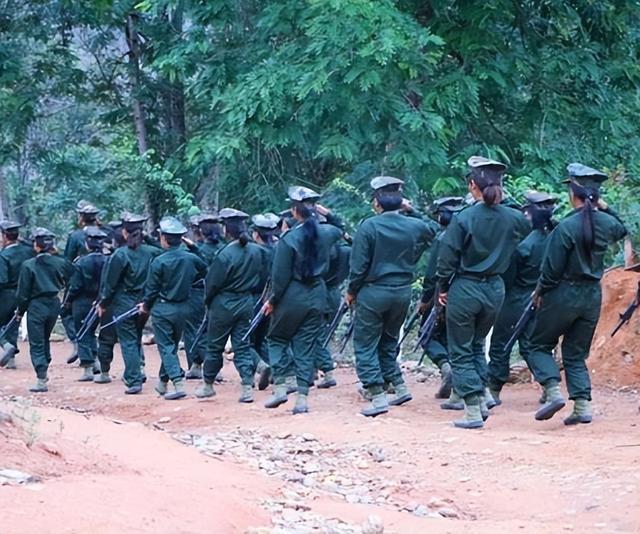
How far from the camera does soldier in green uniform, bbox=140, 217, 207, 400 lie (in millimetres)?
13086

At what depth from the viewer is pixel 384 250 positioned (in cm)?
1080

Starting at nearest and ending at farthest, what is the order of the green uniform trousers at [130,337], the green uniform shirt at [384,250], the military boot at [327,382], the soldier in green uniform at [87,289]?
the green uniform shirt at [384,250] → the green uniform trousers at [130,337] → the military boot at [327,382] → the soldier in green uniform at [87,289]

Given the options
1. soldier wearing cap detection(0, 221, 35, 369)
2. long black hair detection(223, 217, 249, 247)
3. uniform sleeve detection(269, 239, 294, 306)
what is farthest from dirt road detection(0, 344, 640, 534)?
soldier wearing cap detection(0, 221, 35, 369)

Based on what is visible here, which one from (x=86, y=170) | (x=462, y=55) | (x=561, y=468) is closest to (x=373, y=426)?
(x=561, y=468)

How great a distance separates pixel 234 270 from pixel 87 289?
3322 mm

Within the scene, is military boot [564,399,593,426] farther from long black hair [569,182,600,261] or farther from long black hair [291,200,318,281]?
long black hair [291,200,318,281]

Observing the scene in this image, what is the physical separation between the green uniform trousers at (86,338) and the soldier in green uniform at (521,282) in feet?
18.9

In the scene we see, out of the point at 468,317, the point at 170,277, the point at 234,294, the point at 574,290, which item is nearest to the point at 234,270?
the point at 234,294

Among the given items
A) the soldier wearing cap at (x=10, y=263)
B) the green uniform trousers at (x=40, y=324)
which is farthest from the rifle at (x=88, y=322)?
the soldier wearing cap at (x=10, y=263)

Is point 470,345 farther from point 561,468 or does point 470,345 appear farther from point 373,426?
point 561,468

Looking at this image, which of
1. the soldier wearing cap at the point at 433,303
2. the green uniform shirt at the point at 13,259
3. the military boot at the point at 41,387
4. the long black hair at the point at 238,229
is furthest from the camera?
the green uniform shirt at the point at 13,259

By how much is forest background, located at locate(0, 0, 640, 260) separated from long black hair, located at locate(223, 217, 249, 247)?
4108mm

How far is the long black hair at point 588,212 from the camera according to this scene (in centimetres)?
984

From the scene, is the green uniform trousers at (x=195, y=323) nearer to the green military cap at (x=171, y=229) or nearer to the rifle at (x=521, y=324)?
the green military cap at (x=171, y=229)
